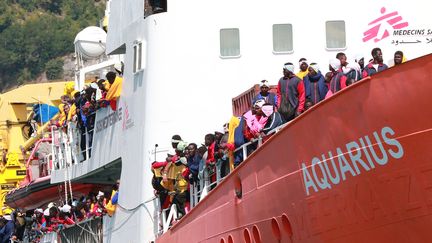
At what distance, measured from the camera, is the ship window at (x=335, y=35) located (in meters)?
17.9

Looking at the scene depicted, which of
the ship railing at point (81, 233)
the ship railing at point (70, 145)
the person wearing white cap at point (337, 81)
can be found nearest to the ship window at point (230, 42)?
the person wearing white cap at point (337, 81)

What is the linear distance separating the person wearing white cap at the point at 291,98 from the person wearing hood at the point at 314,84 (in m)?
0.07

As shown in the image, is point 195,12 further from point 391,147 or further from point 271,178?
point 391,147

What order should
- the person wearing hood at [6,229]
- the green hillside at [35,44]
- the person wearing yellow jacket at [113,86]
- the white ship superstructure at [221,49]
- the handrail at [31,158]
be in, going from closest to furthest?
the white ship superstructure at [221,49] < the person wearing yellow jacket at [113,86] < the handrail at [31,158] < the person wearing hood at [6,229] < the green hillside at [35,44]

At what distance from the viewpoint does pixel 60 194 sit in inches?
1022

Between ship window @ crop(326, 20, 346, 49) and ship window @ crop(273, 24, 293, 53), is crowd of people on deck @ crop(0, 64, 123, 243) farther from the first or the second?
ship window @ crop(326, 20, 346, 49)

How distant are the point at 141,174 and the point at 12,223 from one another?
40.0ft

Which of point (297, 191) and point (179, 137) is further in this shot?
point (179, 137)

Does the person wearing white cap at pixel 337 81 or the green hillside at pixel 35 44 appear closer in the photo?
the person wearing white cap at pixel 337 81

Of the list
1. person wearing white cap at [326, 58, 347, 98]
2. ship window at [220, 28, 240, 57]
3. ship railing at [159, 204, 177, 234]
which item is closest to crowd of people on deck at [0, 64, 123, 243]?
ship railing at [159, 204, 177, 234]

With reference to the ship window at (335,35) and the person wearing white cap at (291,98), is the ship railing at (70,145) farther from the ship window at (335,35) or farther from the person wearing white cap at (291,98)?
the person wearing white cap at (291,98)

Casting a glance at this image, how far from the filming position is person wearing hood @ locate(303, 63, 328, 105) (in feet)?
45.3

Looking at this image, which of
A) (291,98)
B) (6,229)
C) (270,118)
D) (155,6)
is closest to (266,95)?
(291,98)

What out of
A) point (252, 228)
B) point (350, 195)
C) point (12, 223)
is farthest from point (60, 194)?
point (350, 195)
